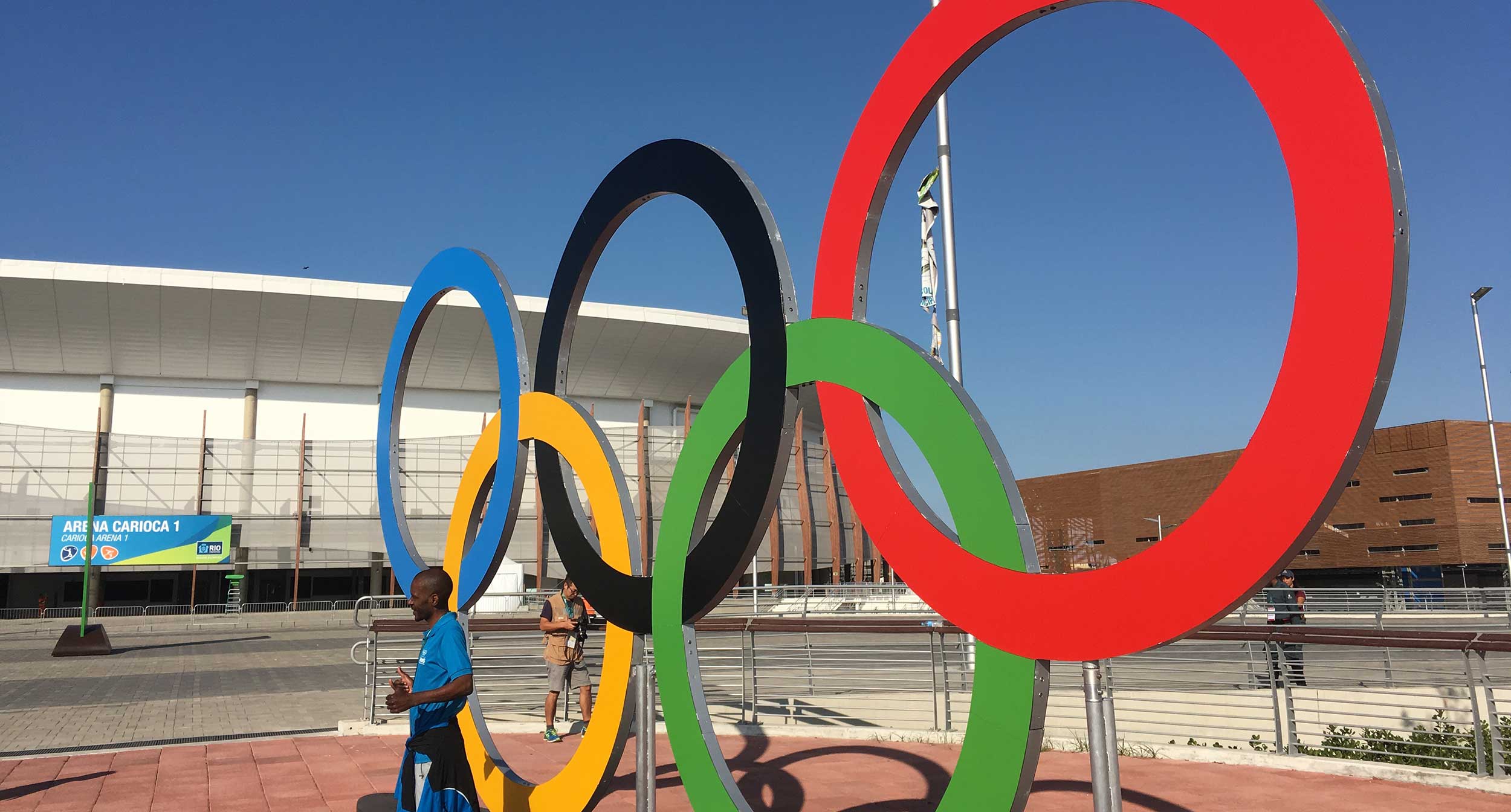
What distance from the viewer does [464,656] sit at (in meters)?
4.76

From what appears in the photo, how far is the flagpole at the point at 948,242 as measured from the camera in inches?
490

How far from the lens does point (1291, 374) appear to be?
9.09 feet

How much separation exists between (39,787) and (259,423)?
46943 mm

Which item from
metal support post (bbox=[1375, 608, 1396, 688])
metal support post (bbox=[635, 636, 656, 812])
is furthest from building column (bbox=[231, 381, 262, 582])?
metal support post (bbox=[635, 636, 656, 812])

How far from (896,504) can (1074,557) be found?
228 feet

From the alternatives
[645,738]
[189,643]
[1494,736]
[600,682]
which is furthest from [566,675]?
[189,643]

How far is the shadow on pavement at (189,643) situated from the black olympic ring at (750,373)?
928 inches

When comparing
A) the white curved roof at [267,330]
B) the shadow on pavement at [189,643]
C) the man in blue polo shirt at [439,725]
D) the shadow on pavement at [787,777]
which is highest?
the white curved roof at [267,330]

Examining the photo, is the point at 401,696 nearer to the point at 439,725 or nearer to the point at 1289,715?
the point at 439,725

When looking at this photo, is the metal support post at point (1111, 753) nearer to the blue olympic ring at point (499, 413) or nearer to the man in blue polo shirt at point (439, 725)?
the man in blue polo shirt at point (439, 725)

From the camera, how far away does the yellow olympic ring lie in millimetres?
5375

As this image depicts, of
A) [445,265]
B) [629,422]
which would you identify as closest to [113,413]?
[629,422]

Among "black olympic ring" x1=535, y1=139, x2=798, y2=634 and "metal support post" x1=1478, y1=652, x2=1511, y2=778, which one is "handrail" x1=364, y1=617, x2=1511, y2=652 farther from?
"black olympic ring" x1=535, y1=139, x2=798, y2=634

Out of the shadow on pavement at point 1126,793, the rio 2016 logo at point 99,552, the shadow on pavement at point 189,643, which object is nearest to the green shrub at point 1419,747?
the shadow on pavement at point 1126,793
